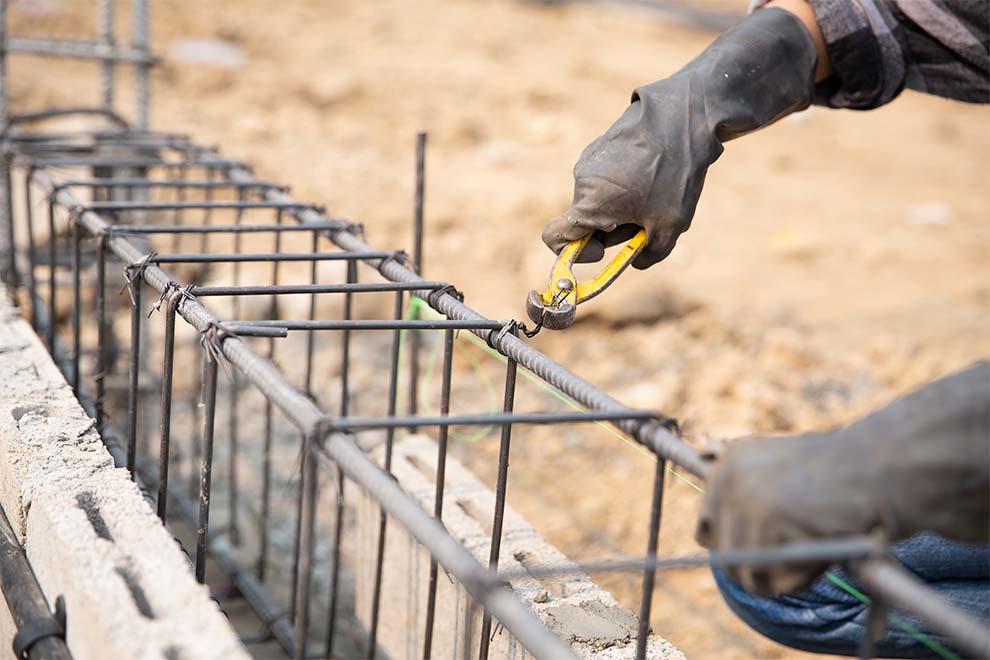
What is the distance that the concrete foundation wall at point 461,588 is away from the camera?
2.30 meters

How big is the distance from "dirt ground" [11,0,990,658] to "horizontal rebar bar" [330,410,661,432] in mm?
166

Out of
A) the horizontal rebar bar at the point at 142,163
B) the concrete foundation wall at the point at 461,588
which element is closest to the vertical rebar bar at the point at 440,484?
the concrete foundation wall at the point at 461,588

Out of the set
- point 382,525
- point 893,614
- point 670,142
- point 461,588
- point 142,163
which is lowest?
point 461,588

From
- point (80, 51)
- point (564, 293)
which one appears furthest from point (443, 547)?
point (80, 51)

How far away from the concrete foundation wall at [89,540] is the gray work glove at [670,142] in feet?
3.47

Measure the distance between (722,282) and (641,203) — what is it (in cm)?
487

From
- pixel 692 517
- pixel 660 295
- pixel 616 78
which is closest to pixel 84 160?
pixel 692 517

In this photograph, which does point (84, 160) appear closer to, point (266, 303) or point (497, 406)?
point (266, 303)

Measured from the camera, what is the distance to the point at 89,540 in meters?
1.85

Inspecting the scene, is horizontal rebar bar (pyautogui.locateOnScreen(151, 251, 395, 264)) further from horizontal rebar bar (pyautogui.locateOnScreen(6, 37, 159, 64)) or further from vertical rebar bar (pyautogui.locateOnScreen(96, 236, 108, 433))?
horizontal rebar bar (pyautogui.locateOnScreen(6, 37, 159, 64))

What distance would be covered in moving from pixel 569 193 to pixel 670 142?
216 inches

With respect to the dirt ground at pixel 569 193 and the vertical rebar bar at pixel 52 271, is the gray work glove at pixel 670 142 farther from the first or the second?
the vertical rebar bar at pixel 52 271

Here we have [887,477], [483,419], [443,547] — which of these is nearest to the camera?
[887,477]

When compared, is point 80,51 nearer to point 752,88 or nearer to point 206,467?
point 206,467
